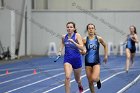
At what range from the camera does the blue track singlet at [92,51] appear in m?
9.87

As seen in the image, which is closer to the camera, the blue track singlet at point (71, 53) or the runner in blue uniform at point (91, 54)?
Result: the runner in blue uniform at point (91, 54)

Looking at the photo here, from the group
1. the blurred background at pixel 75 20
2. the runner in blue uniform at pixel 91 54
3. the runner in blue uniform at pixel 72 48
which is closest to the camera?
the runner in blue uniform at pixel 91 54

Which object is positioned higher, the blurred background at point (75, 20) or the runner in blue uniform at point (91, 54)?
the blurred background at point (75, 20)

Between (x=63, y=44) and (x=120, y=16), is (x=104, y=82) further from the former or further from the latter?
(x=120, y=16)

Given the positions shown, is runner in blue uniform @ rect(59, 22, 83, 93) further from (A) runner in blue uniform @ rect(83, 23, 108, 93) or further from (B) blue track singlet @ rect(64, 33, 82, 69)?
(A) runner in blue uniform @ rect(83, 23, 108, 93)

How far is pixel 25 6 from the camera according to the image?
27828 millimetres

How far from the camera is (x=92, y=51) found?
9922 mm

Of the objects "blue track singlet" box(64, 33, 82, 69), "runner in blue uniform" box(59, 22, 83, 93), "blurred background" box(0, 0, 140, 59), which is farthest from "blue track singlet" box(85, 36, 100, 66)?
"blurred background" box(0, 0, 140, 59)

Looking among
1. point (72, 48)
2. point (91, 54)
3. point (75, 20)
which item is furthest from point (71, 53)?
point (75, 20)

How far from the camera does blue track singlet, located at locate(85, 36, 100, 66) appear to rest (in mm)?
9867

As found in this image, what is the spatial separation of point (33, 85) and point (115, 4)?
1764 cm

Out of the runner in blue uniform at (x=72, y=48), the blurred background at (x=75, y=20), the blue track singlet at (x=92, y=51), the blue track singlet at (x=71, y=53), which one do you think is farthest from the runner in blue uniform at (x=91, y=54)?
the blurred background at (x=75, y=20)

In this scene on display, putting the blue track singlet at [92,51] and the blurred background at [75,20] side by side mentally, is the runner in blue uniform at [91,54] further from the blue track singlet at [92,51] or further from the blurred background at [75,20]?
the blurred background at [75,20]

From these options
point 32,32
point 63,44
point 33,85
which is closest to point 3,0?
point 32,32
